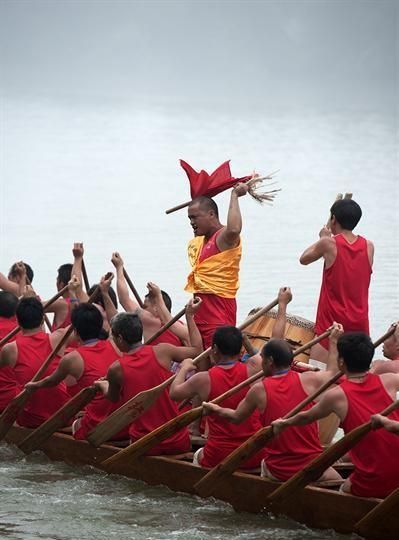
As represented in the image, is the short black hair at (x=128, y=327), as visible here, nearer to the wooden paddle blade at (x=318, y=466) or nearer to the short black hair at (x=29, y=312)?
the short black hair at (x=29, y=312)

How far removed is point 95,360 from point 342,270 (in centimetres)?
134

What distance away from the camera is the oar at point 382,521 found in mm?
6273

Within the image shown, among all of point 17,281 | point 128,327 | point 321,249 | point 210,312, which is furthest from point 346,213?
point 17,281

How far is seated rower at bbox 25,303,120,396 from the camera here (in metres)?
8.02

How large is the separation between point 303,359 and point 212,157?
15.6 meters

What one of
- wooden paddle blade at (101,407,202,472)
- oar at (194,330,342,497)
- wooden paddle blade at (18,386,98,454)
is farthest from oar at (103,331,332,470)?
wooden paddle blade at (18,386,98,454)

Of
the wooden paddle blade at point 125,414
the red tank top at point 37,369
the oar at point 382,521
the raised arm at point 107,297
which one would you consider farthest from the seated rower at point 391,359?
the red tank top at point 37,369

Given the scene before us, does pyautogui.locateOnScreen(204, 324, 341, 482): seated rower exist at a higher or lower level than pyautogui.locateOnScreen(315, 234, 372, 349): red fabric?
lower

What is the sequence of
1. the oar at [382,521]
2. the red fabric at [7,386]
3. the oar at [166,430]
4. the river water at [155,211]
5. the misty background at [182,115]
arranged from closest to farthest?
1. the oar at [382,521]
2. the oar at [166,430]
3. the river water at [155,211]
4. the red fabric at [7,386]
5. the misty background at [182,115]

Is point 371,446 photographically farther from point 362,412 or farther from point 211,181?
point 211,181

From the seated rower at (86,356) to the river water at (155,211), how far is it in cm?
47

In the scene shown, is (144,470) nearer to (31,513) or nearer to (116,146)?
(31,513)

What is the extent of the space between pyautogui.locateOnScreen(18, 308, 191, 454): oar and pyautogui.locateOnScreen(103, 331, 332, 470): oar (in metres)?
0.37

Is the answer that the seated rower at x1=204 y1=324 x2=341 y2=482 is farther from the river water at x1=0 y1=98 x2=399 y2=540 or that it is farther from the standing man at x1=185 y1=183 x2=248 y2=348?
the standing man at x1=185 y1=183 x2=248 y2=348
